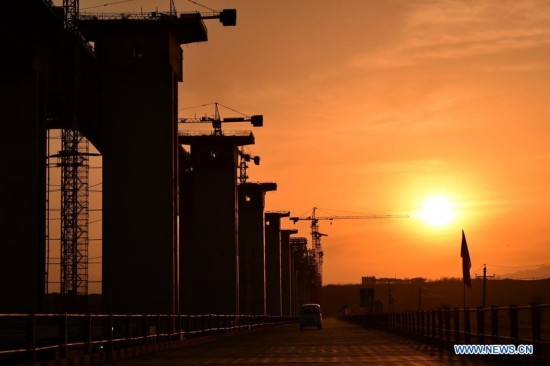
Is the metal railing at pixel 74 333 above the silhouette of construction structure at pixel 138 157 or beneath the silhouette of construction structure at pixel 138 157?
beneath

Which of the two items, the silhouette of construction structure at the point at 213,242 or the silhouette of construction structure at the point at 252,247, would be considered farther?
the silhouette of construction structure at the point at 252,247

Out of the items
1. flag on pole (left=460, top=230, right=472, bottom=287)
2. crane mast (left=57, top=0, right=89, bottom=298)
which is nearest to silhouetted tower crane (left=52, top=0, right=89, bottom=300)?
crane mast (left=57, top=0, right=89, bottom=298)

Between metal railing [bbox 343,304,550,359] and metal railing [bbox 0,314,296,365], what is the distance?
998 cm

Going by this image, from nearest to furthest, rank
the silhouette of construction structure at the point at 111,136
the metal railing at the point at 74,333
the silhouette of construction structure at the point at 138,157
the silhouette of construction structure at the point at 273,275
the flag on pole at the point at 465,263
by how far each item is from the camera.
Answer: the metal railing at the point at 74,333 < the flag on pole at the point at 465,263 < the silhouette of construction structure at the point at 111,136 < the silhouette of construction structure at the point at 138,157 < the silhouette of construction structure at the point at 273,275

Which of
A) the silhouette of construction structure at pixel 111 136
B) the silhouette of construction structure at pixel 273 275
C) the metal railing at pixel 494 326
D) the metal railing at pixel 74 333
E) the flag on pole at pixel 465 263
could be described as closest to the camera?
the metal railing at pixel 74 333

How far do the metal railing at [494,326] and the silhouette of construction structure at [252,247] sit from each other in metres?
84.1

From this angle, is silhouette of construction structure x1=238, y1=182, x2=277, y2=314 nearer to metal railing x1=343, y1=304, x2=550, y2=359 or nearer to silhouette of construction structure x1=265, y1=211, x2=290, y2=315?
silhouette of construction structure x1=265, y1=211, x2=290, y2=315

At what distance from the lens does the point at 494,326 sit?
2411cm

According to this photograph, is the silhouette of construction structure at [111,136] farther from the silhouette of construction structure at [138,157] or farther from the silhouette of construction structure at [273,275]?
the silhouette of construction structure at [273,275]

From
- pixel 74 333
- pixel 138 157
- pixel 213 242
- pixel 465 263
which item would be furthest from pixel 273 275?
pixel 74 333

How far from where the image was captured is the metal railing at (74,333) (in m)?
19.9

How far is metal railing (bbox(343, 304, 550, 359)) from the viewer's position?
20.2 m

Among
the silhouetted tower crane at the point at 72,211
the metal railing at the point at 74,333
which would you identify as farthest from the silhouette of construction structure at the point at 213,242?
the metal railing at the point at 74,333

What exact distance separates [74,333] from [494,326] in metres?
11.6
